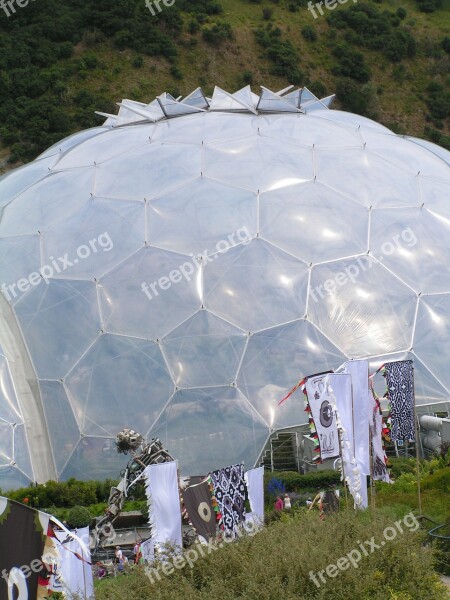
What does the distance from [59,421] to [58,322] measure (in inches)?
93.8

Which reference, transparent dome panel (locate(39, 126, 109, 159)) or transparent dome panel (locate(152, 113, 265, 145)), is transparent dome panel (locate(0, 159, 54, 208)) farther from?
transparent dome panel (locate(152, 113, 265, 145))

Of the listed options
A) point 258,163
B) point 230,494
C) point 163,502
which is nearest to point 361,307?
point 258,163

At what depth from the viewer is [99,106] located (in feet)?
174

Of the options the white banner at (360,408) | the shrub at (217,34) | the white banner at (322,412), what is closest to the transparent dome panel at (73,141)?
the white banner at (360,408)

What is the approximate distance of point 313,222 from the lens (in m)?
22.7

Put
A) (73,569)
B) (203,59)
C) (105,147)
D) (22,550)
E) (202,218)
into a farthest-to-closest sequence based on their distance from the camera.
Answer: (203,59) → (105,147) → (202,218) → (73,569) → (22,550)

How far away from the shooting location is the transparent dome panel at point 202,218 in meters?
22.2

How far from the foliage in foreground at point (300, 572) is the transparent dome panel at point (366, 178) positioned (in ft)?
44.0

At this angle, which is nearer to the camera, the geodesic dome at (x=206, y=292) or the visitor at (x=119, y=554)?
the visitor at (x=119, y=554)

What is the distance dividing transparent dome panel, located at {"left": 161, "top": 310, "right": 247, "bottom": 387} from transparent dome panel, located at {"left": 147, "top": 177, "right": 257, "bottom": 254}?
2.02m

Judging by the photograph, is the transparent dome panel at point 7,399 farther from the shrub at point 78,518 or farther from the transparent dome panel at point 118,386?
the shrub at point 78,518

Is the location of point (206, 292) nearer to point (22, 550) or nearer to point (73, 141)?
point (73, 141)

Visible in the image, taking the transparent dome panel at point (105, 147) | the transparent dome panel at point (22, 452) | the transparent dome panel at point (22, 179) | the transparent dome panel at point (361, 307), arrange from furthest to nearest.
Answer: the transparent dome panel at point (22, 179)
the transparent dome panel at point (105, 147)
the transparent dome panel at point (361, 307)
the transparent dome panel at point (22, 452)

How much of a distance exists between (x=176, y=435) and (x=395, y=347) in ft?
17.3
